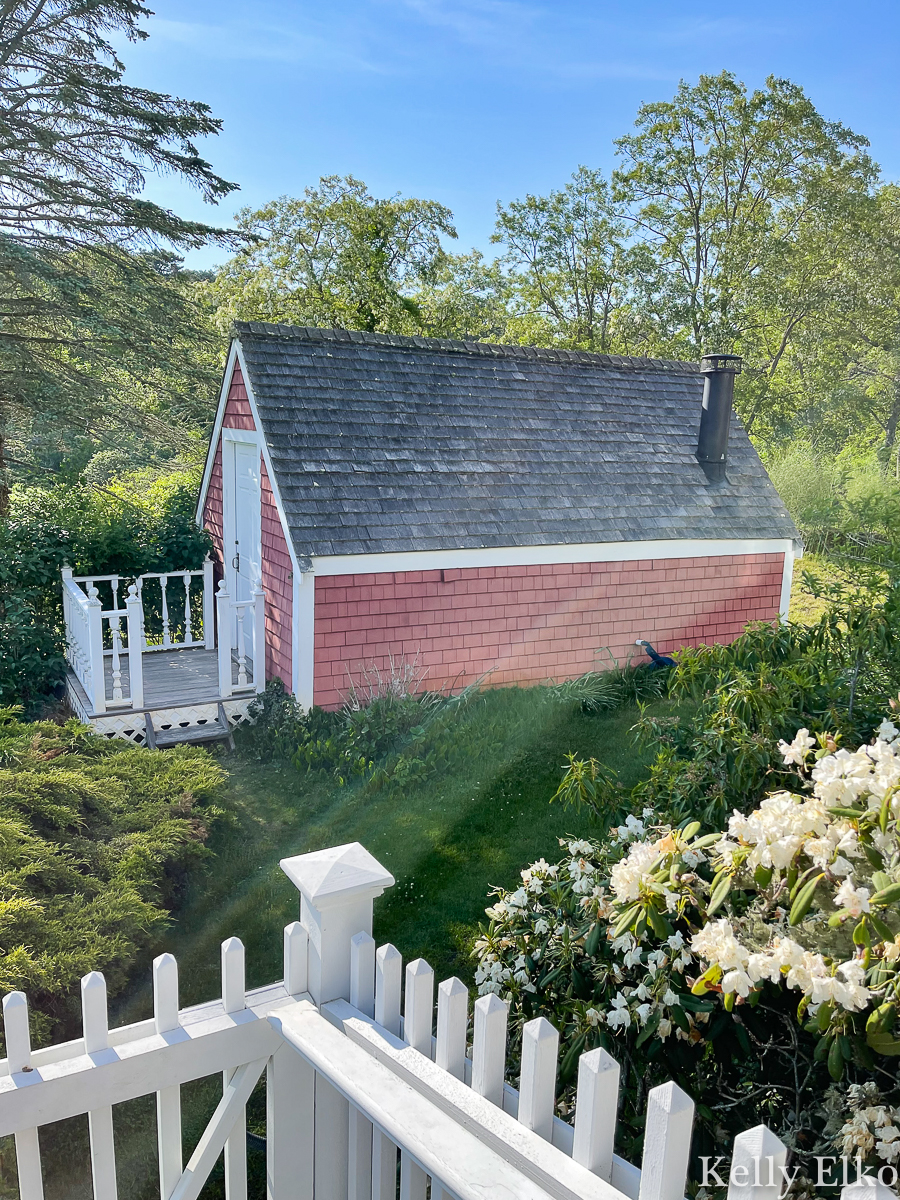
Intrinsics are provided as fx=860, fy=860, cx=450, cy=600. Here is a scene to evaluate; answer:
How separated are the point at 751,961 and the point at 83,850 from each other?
12.2 feet

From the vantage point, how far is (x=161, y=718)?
8.58 metres

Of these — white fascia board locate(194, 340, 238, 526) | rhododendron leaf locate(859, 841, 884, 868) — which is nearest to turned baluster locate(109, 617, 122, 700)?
white fascia board locate(194, 340, 238, 526)

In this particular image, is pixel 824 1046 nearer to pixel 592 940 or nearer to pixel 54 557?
pixel 592 940

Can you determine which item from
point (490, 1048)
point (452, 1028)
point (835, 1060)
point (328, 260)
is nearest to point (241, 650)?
point (452, 1028)

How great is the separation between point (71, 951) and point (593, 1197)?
279 cm

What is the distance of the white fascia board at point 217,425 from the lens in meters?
10.4

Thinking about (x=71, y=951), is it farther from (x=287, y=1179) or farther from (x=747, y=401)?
(x=747, y=401)

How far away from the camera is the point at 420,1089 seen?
1967 millimetres

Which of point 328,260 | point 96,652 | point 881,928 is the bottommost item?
point 96,652

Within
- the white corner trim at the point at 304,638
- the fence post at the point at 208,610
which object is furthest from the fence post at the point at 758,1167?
the fence post at the point at 208,610

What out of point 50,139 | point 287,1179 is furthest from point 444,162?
point 287,1179

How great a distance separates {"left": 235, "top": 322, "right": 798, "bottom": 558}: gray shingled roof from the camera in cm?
930

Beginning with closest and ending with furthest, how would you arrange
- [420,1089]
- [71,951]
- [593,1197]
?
[593,1197]
[420,1089]
[71,951]

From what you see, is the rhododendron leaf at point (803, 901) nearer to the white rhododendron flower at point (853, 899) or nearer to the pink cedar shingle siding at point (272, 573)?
the white rhododendron flower at point (853, 899)
